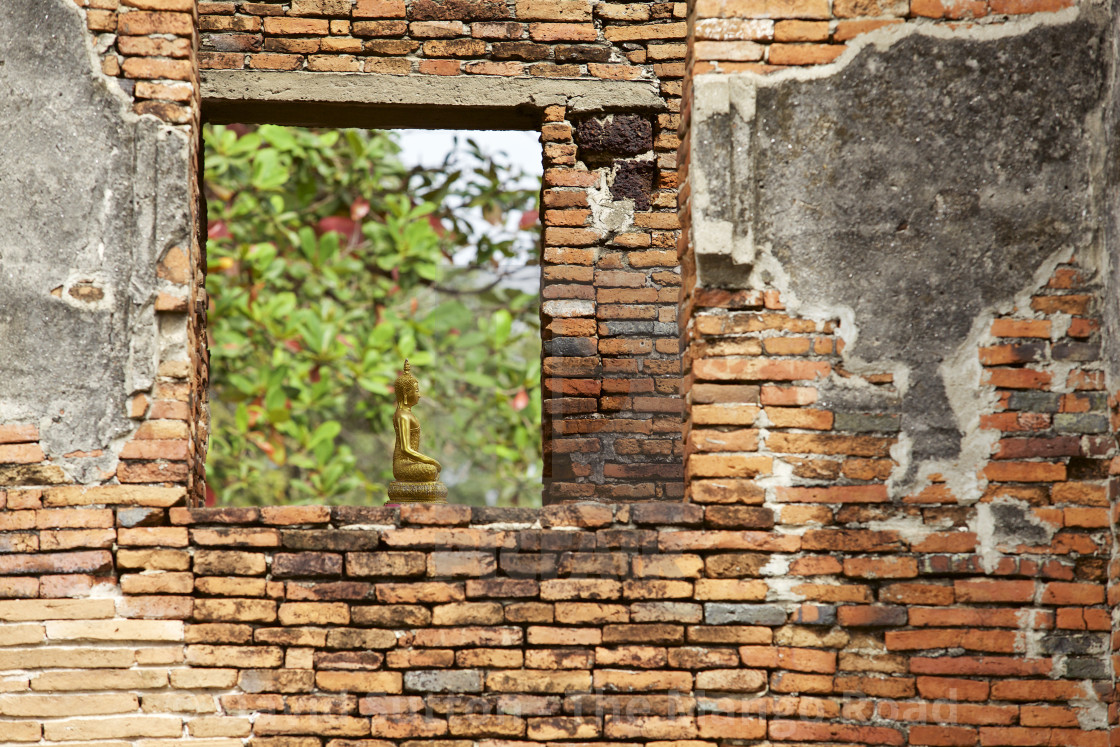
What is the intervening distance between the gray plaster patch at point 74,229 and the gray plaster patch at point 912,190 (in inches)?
70.3

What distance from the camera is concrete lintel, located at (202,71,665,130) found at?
177 inches

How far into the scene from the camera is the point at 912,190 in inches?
127

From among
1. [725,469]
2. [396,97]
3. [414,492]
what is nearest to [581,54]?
[396,97]

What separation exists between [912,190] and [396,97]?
2407 millimetres

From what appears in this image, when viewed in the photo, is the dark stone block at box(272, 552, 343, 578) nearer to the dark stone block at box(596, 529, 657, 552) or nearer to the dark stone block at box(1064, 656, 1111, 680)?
the dark stone block at box(596, 529, 657, 552)

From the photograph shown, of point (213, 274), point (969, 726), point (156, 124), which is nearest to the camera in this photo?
point (969, 726)

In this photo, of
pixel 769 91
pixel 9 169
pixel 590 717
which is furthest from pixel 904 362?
pixel 9 169

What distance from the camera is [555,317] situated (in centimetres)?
478

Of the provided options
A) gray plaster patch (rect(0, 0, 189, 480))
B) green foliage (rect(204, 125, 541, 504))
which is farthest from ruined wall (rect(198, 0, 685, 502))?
green foliage (rect(204, 125, 541, 504))

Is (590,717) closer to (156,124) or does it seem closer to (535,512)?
(535,512)

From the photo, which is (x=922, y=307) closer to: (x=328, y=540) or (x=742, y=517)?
(x=742, y=517)

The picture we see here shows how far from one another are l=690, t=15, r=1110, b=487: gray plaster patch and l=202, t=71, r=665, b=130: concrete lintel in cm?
153

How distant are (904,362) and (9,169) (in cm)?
293

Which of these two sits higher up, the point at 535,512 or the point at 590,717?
the point at 535,512
